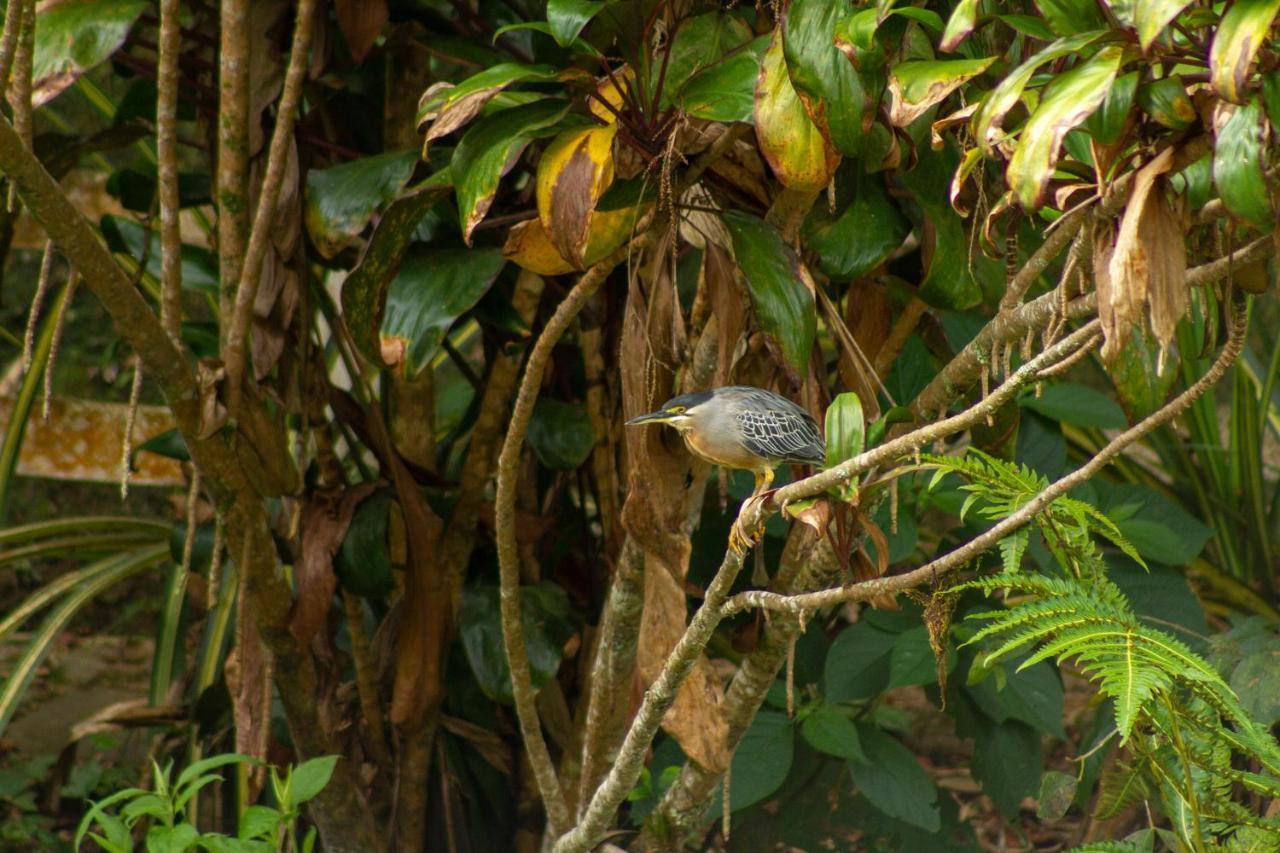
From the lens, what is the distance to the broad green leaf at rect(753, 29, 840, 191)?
1422 millimetres

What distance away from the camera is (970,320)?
91.4 inches

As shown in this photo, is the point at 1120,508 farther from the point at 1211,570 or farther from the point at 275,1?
the point at 275,1

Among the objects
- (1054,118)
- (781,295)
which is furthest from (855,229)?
(1054,118)

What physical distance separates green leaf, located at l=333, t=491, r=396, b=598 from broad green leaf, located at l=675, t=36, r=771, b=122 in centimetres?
92

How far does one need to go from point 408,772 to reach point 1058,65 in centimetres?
164

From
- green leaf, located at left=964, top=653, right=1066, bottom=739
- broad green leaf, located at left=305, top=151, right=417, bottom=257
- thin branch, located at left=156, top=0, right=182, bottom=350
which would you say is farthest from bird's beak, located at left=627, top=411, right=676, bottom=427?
green leaf, located at left=964, top=653, right=1066, bottom=739

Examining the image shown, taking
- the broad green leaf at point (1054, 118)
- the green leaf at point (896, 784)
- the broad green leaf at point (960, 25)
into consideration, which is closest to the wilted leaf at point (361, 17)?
the broad green leaf at point (960, 25)

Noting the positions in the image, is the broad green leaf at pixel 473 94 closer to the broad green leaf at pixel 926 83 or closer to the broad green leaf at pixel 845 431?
the broad green leaf at pixel 926 83

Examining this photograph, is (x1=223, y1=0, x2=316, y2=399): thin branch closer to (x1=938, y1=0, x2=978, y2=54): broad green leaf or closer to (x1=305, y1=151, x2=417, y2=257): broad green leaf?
(x1=305, y1=151, x2=417, y2=257): broad green leaf

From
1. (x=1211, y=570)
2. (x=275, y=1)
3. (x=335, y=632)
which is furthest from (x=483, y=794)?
(x=1211, y=570)

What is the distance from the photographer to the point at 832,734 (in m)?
2.27

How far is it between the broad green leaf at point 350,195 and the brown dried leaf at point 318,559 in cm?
44

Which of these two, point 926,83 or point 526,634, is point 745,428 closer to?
point 926,83

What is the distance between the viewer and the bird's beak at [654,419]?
1.59 meters
